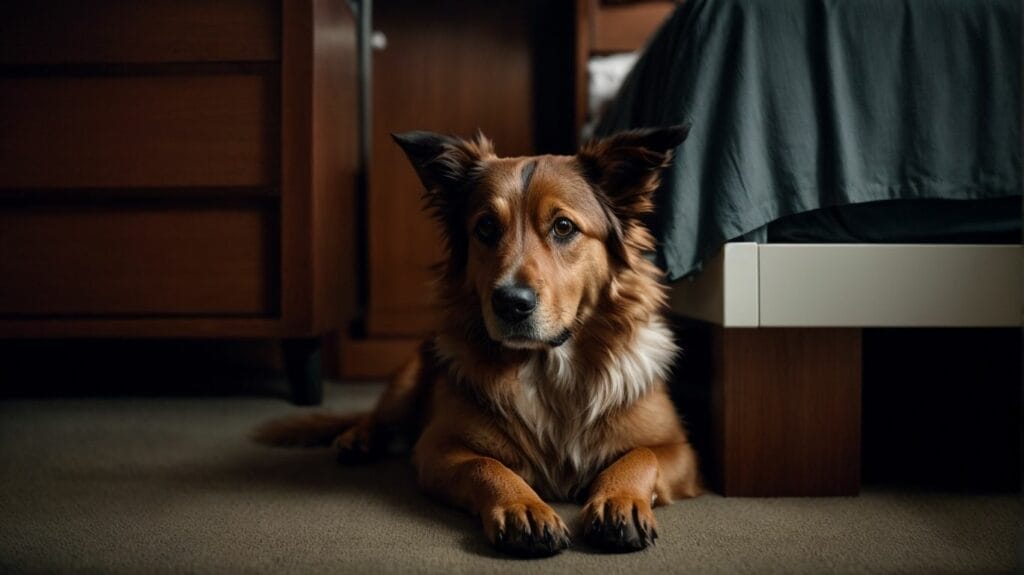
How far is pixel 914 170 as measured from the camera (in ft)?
4.88

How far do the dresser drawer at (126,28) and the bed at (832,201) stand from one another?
150 cm

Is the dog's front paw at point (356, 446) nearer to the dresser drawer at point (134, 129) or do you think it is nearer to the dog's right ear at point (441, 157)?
the dog's right ear at point (441, 157)

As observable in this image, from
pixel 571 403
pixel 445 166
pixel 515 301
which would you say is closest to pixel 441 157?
pixel 445 166

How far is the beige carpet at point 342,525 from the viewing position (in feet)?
3.69

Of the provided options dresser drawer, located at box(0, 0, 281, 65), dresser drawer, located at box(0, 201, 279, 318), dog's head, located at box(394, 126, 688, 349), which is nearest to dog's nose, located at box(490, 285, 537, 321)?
dog's head, located at box(394, 126, 688, 349)

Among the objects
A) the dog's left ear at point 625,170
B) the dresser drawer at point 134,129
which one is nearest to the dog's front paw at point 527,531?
the dog's left ear at point 625,170

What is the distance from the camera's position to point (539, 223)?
57.7 inches

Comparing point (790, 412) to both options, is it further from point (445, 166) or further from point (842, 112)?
point (445, 166)

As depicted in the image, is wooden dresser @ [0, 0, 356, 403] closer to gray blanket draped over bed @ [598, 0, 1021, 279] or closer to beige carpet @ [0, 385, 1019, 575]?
beige carpet @ [0, 385, 1019, 575]

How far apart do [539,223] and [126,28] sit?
1.64 m

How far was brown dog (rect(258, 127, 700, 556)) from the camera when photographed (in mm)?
1401

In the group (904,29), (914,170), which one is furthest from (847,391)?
(904,29)

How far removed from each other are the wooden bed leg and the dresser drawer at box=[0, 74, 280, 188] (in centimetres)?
161

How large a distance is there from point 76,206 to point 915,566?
7.98 feet
